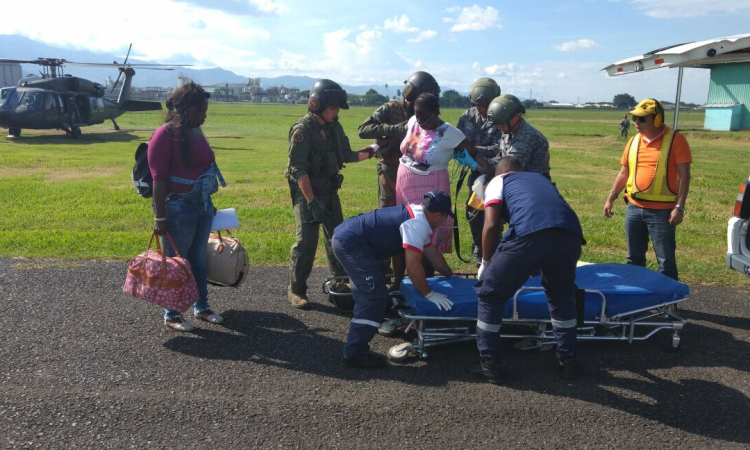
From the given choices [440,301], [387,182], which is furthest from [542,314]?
[387,182]

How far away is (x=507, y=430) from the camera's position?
3.73 m

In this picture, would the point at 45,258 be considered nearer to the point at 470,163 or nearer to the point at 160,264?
the point at 160,264

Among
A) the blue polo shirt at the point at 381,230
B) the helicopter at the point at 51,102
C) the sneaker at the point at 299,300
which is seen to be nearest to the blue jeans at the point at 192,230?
the sneaker at the point at 299,300

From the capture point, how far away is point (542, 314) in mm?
4844

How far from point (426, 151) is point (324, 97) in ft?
3.65

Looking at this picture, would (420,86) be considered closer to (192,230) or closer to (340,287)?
(340,287)

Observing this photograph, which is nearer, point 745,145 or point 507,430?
point 507,430

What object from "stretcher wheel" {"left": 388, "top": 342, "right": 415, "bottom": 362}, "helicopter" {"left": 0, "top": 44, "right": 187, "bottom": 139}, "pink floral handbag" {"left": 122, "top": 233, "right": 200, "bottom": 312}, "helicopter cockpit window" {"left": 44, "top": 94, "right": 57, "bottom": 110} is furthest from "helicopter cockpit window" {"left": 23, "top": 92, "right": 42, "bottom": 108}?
"stretcher wheel" {"left": 388, "top": 342, "right": 415, "bottom": 362}

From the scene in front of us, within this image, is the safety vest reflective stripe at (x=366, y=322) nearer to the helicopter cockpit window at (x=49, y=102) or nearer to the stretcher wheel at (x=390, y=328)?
the stretcher wheel at (x=390, y=328)

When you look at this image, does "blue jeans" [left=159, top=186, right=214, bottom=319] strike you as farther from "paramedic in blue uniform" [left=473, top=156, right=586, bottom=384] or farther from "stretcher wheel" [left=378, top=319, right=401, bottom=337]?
"paramedic in blue uniform" [left=473, top=156, right=586, bottom=384]

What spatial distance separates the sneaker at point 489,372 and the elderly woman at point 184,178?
2.46m

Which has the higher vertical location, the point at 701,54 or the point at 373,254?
the point at 701,54

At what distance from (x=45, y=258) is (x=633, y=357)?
6.92 m

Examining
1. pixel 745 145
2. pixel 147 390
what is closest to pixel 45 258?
pixel 147 390
